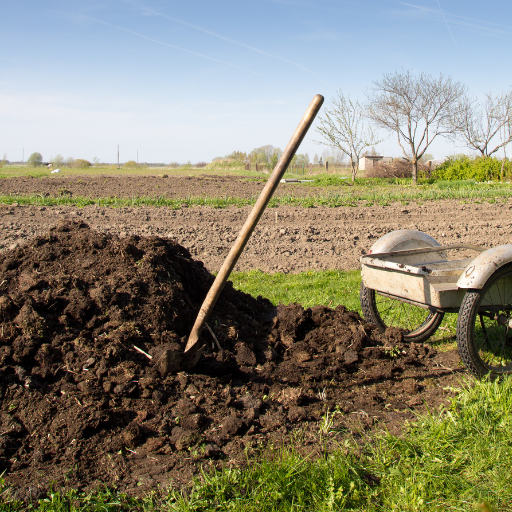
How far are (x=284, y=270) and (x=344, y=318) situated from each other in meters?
3.12

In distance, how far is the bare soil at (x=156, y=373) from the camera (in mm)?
2555

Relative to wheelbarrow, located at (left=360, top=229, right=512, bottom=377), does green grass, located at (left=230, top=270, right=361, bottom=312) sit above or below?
below

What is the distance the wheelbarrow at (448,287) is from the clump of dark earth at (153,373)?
0.34 metres

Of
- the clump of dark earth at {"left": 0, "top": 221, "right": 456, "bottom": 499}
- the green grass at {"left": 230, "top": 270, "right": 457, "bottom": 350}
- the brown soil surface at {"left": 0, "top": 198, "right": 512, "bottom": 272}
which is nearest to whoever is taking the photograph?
the clump of dark earth at {"left": 0, "top": 221, "right": 456, "bottom": 499}

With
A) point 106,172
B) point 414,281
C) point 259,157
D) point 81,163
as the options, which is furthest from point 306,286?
point 81,163

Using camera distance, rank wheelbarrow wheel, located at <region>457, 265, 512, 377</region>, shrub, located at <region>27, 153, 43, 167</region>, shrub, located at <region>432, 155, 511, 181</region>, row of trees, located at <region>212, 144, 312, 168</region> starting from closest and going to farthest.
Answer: wheelbarrow wheel, located at <region>457, 265, 512, 377</region>
shrub, located at <region>432, 155, 511, 181</region>
row of trees, located at <region>212, 144, 312, 168</region>
shrub, located at <region>27, 153, 43, 167</region>

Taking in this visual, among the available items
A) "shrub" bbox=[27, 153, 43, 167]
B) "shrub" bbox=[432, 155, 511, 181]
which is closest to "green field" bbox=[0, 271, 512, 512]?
"shrub" bbox=[432, 155, 511, 181]

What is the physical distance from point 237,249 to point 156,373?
104cm

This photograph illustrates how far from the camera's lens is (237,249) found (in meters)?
2.85

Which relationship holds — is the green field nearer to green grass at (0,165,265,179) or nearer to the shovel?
the shovel

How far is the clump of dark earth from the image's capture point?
2.55m

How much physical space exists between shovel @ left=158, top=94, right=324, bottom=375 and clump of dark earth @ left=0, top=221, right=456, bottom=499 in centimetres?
10

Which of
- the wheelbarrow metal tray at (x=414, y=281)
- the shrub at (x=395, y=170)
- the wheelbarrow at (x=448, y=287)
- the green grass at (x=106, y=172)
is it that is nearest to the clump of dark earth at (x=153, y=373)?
the wheelbarrow at (x=448, y=287)

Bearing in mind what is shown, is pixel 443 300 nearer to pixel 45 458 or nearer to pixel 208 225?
pixel 45 458
